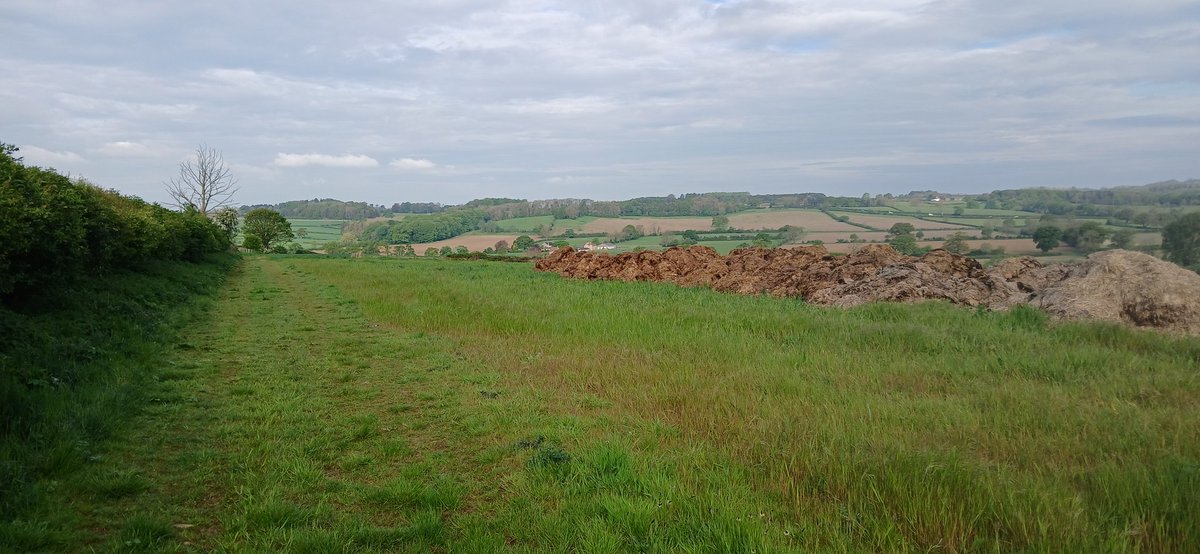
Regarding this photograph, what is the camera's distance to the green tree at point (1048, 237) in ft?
51.0

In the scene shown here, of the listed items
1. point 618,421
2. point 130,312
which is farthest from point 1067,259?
point 130,312

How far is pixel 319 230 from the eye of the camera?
9062cm

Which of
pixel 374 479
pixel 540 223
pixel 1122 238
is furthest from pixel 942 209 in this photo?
pixel 540 223

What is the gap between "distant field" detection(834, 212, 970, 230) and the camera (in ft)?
83.2

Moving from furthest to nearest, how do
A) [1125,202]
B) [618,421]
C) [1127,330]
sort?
1. [1125,202]
2. [1127,330]
3. [618,421]

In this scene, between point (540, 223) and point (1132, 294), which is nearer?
point (1132, 294)

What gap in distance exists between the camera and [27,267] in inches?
357

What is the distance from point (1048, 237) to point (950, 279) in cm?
472

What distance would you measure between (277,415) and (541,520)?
11.9 feet

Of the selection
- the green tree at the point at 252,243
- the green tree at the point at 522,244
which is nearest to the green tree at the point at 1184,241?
the green tree at the point at 522,244

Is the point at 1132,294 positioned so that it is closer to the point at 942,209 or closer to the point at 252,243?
the point at 942,209

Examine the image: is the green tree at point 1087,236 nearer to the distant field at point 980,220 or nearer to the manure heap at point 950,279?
the manure heap at point 950,279

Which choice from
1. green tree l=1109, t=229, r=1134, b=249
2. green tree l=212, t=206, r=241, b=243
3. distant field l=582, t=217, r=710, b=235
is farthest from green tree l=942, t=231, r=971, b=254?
green tree l=212, t=206, r=241, b=243

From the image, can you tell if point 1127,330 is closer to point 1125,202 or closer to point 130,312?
point 1125,202
